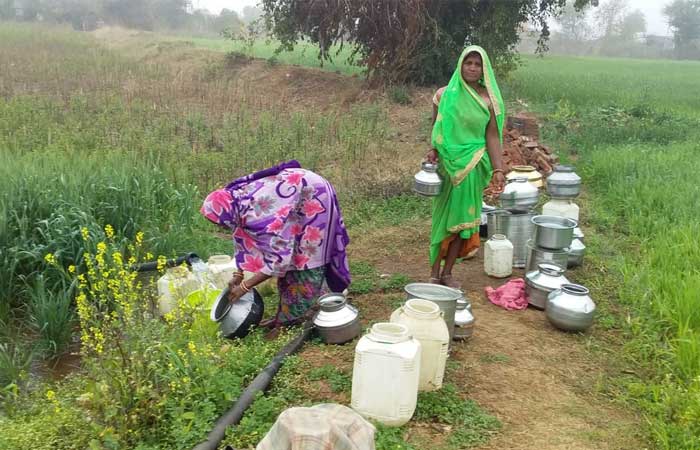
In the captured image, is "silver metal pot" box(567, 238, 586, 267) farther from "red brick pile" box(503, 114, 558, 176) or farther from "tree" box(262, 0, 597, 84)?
"tree" box(262, 0, 597, 84)

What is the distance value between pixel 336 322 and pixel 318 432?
57.2 inches

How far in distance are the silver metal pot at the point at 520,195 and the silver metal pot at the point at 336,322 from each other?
2082 mm

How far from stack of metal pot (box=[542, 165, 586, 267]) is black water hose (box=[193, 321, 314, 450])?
97.9 inches

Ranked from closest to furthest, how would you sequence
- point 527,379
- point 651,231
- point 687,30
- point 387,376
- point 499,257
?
1. point 387,376
2. point 527,379
3. point 499,257
4. point 651,231
5. point 687,30

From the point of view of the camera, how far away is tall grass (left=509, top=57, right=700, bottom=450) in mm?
2826

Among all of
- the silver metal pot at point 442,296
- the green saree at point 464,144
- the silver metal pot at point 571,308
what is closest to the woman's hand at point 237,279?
the silver metal pot at point 442,296

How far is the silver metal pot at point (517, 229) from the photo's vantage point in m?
4.76

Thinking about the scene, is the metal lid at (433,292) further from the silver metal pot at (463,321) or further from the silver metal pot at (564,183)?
the silver metal pot at (564,183)

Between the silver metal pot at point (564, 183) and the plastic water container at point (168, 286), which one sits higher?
the silver metal pot at point (564, 183)

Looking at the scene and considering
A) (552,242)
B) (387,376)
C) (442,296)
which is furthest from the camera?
(552,242)

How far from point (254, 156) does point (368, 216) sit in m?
1.87

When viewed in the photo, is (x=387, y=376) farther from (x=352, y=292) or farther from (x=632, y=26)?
(x=632, y=26)

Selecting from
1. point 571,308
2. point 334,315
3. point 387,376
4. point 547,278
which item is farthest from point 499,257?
point 387,376

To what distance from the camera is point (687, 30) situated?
51.1 meters
